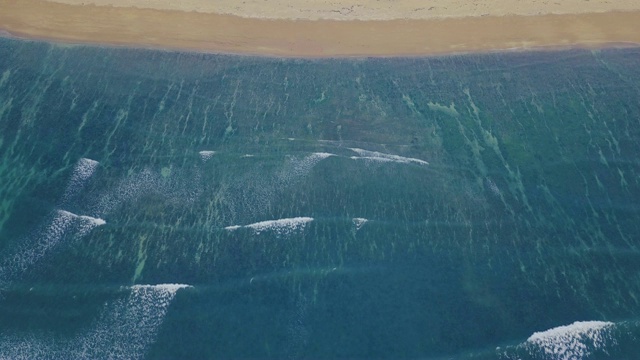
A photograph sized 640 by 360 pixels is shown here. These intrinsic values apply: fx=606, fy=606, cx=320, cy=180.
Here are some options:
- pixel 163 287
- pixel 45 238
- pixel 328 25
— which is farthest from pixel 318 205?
pixel 328 25

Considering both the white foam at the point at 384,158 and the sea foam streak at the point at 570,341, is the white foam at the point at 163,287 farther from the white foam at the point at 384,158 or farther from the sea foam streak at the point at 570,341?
the sea foam streak at the point at 570,341

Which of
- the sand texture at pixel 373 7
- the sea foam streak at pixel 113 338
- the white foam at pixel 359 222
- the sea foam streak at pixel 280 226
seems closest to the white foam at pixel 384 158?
the white foam at pixel 359 222

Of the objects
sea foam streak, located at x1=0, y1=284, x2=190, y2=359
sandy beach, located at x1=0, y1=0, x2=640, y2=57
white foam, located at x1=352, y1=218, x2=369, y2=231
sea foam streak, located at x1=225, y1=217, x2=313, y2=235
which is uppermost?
sandy beach, located at x1=0, y1=0, x2=640, y2=57

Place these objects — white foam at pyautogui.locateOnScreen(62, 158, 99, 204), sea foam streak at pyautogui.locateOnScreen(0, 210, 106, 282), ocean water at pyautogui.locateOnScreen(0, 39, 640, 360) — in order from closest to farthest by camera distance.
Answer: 1. ocean water at pyautogui.locateOnScreen(0, 39, 640, 360)
2. sea foam streak at pyautogui.locateOnScreen(0, 210, 106, 282)
3. white foam at pyautogui.locateOnScreen(62, 158, 99, 204)

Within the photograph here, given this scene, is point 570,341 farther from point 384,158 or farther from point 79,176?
point 79,176

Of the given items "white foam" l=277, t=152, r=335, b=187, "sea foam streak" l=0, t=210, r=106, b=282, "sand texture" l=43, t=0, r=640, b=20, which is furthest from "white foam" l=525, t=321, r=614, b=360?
"sand texture" l=43, t=0, r=640, b=20

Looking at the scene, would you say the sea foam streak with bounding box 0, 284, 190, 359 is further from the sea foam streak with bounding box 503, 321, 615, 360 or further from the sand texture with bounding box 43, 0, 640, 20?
the sand texture with bounding box 43, 0, 640, 20
